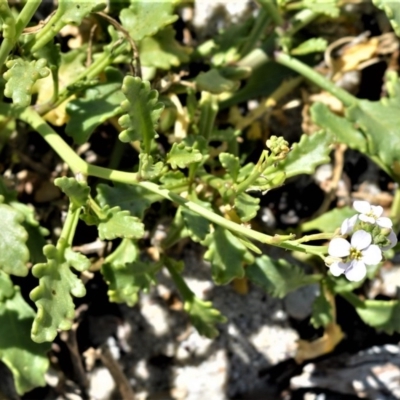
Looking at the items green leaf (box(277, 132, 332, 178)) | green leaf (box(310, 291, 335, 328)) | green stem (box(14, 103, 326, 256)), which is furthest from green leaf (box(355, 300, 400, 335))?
green stem (box(14, 103, 326, 256))

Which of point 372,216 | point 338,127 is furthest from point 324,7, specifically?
point 372,216

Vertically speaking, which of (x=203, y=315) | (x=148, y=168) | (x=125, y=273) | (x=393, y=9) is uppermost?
(x=393, y=9)

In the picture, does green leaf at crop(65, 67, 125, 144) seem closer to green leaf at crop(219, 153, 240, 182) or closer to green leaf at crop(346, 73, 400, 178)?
green leaf at crop(219, 153, 240, 182)

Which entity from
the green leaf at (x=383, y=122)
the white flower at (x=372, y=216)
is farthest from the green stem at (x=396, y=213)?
the white flower at (x=372, y=216)

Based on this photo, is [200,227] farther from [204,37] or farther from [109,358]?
[204,37]

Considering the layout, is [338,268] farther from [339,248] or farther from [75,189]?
[75,189]
